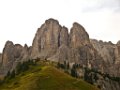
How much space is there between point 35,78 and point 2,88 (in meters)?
20.2

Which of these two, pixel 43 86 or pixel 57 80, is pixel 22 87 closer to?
pixel 43 86

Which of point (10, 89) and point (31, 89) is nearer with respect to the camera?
point (31, 89)

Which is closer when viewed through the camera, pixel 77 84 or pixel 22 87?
pixel 22 87

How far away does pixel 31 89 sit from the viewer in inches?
6791

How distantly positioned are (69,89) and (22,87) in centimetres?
2444

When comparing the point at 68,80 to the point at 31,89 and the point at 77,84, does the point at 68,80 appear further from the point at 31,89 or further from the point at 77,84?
the point at 31,89

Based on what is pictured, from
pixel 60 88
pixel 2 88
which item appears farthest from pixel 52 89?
pixel 2 88

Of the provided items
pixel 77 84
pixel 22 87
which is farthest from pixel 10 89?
pixel 77 84

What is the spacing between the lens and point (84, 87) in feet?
630

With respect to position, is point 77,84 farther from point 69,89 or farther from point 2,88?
point 2,88

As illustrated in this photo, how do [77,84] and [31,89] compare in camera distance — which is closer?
[31,89]

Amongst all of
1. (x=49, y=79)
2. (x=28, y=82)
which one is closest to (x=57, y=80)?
(x=49, y=79)

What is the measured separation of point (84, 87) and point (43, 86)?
25.4 meters

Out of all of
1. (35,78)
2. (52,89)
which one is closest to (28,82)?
(35,78)
